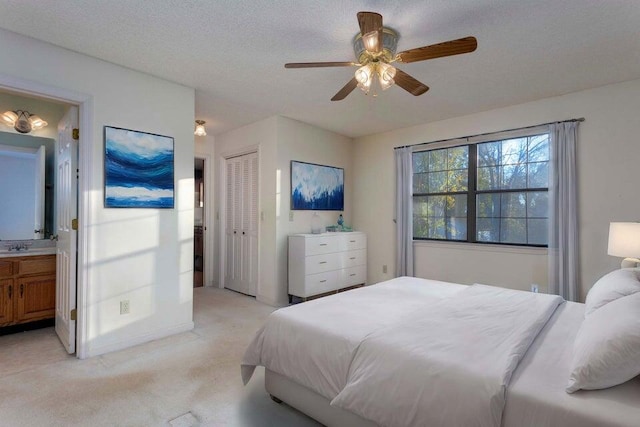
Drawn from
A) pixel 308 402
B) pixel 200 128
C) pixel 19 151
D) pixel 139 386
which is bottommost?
pixel 139 386

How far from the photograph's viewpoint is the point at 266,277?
14.6 feet

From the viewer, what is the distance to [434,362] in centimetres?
137

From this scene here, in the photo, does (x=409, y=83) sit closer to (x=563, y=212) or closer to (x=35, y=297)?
(x=563, y=212)

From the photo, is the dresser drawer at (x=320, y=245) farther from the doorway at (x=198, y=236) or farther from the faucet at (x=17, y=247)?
the faucet at (x=17, y=247)

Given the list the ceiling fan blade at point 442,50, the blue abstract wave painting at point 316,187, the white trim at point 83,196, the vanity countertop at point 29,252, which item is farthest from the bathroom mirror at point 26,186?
the ceiling fan blade at point 442,50

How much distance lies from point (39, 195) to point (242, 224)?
240 cm

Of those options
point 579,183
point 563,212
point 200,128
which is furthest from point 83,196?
point 579,183

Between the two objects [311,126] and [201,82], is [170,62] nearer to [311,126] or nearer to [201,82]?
[201,82]

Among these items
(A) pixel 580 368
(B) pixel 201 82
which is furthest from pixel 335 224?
(A) pixel 580 368

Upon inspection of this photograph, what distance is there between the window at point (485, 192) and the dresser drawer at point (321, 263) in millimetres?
1294

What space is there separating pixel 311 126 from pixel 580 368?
419 centimetres

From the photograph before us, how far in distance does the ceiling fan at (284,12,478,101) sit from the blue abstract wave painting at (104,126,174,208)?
165 centimetres

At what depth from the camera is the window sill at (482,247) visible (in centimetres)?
379

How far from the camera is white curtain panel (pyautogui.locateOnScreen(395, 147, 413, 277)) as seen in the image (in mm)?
4711
